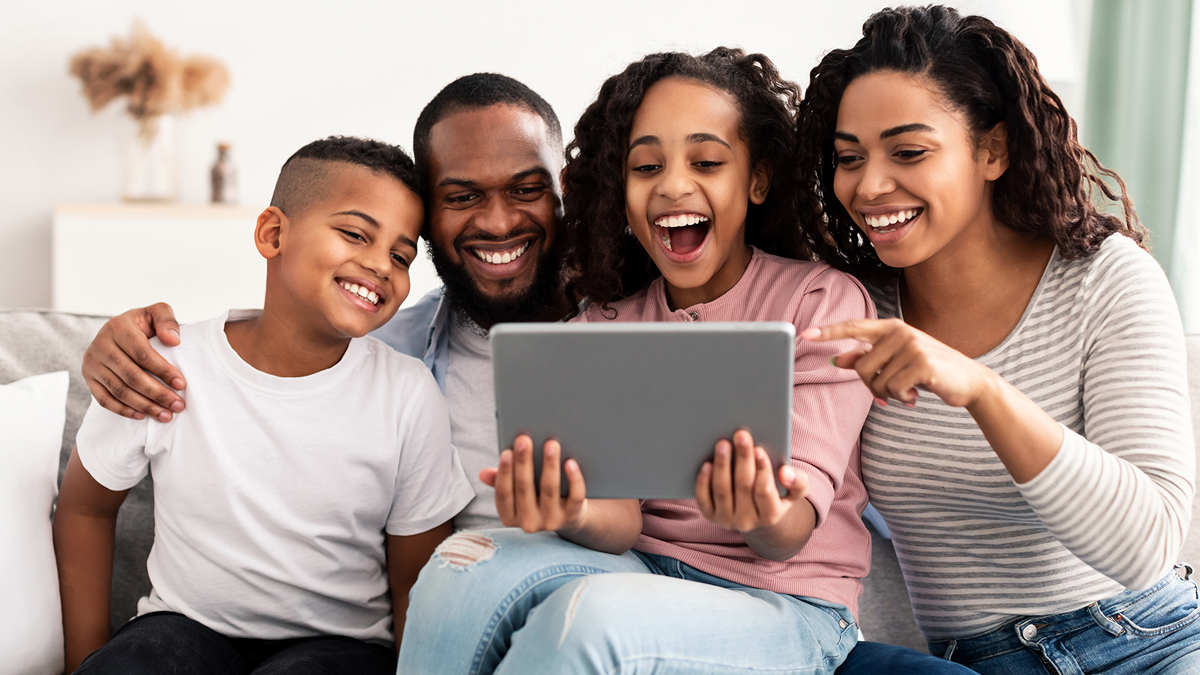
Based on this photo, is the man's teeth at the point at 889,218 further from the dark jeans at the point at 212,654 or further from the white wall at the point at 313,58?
the white wall at the point at 313,58

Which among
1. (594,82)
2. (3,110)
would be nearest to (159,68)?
(3,110)

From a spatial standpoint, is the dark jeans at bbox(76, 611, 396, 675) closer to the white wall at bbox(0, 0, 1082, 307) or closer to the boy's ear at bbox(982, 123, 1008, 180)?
the boy's ear at bbox(982, 123, 1008, 180)

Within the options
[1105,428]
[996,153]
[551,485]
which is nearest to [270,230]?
[551,485]

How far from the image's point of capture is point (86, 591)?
1345 mm

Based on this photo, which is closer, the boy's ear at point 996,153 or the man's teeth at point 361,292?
the boy's ear at point 996,153

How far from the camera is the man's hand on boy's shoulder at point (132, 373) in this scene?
50.8 inches

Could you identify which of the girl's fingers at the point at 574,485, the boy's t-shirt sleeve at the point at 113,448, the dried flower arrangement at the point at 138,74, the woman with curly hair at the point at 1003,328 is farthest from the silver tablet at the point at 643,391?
the dried flower arrangement at the point at 138,74

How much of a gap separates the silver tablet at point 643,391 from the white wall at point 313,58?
130 inches

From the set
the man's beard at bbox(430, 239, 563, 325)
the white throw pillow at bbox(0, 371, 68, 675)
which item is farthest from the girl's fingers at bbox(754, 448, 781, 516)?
the white throw pillow at bbox(0, 371, 68, 675)

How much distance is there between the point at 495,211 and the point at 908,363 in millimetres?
828

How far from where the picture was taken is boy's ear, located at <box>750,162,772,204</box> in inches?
55.6

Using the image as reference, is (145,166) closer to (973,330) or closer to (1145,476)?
(973,330)

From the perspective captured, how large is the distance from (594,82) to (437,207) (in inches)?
113

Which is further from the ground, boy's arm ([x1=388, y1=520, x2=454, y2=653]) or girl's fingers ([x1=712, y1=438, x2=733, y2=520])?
girl's fingers ([x1=712, y1=438, x2=733, y2=520])
